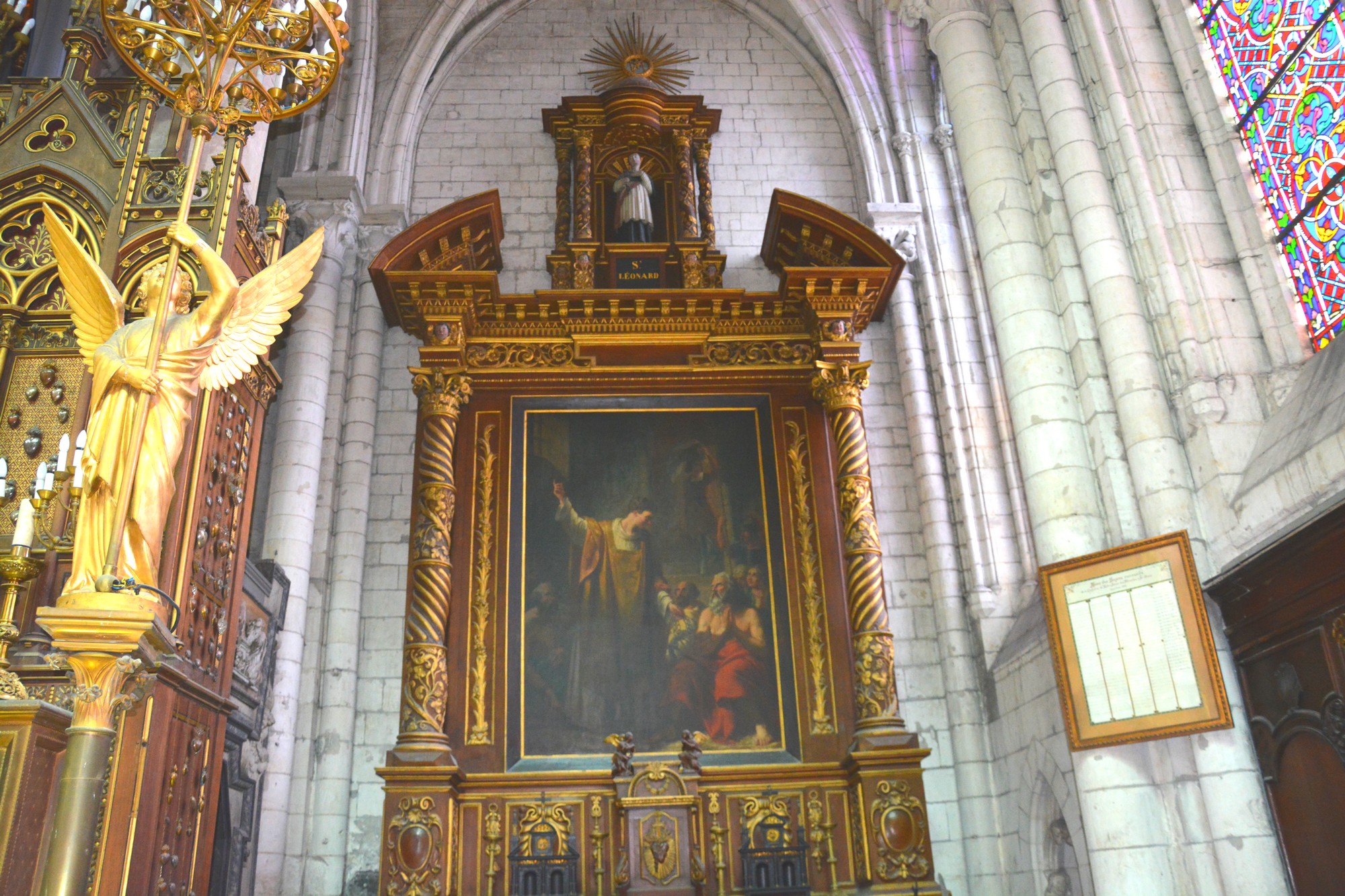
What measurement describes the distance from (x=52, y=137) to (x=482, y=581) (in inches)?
163

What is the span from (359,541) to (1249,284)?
6.72m

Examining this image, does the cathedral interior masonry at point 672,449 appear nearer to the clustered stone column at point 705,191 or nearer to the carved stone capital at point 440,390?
the carved stone capital at point 440,390

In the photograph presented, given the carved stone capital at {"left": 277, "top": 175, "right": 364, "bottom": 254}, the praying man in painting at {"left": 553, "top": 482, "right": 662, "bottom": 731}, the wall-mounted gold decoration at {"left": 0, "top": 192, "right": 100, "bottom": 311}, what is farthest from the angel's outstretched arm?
the carved stone capital at {"left": 277, "top": 175, "right": 364, "bottom": 254}

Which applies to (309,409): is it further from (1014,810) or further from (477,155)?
(1014,810)

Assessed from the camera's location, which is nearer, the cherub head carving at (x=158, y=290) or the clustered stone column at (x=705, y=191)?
the cherub head carving at (x=158, y=290)

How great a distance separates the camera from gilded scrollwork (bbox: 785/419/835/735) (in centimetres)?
801

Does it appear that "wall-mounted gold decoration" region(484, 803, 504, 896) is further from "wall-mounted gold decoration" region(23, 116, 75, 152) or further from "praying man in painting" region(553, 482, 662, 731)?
"wall-mounted gold decoration" region(23, 116, 75, 152)

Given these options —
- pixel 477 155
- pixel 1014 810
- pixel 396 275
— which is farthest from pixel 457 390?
pixel 1014 810

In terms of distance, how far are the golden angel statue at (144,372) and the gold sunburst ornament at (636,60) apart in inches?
233

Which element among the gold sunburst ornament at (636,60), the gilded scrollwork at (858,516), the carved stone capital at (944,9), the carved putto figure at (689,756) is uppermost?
the gold sunburst ornament at (636,60)

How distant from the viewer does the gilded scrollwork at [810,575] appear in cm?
801

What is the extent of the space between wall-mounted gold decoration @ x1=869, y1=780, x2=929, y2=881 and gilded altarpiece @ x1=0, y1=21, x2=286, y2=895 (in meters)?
4.24

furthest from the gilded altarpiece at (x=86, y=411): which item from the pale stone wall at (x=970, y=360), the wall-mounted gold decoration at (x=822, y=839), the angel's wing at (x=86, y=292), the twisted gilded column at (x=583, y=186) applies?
the wall-mounted gold decoration at (x=822, y=839)

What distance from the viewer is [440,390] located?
28.3 feet
